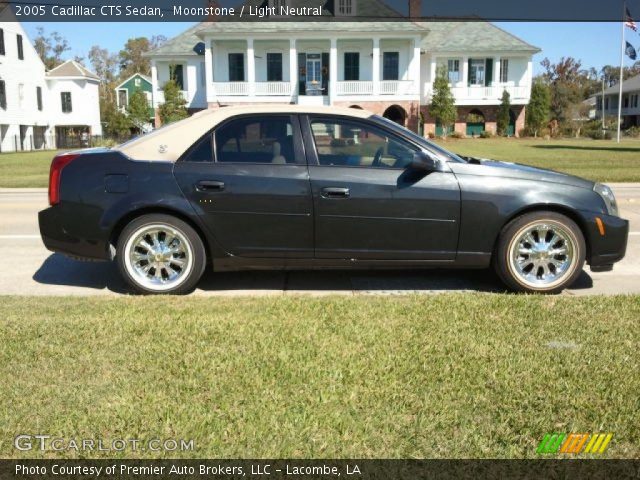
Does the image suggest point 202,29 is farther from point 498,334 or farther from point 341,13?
point 498,334

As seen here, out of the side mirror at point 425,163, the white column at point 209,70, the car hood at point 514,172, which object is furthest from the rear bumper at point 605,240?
the white column at point 209,70

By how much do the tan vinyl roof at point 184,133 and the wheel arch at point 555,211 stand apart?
1613mm

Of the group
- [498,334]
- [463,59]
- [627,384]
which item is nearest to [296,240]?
[498,334]

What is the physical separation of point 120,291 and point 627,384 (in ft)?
14.6

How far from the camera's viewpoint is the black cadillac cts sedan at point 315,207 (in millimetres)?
5844

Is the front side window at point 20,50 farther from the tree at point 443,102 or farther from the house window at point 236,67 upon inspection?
the tree at point 443,102

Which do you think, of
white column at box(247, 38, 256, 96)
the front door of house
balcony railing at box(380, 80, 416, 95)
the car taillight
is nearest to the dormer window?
the front door of house

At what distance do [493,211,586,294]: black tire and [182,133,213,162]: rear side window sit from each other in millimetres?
2738

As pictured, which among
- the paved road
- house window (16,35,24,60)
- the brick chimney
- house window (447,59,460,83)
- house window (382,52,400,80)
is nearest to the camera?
the paved road

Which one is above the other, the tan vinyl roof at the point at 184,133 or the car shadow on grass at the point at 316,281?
the tan vinyl roof at the point at 184,133

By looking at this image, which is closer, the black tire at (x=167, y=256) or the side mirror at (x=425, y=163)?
the side mirror at (x=425, y=163)

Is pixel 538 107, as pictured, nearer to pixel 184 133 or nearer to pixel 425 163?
pixel 425 163

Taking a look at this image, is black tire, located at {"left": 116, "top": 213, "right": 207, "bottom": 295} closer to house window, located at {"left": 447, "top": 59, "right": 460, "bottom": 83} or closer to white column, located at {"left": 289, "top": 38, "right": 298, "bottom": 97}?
white column, located at {"left": 289, "top": 38, "right": 298, "bottom": 97}

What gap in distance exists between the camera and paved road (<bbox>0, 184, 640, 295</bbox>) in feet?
20.6
